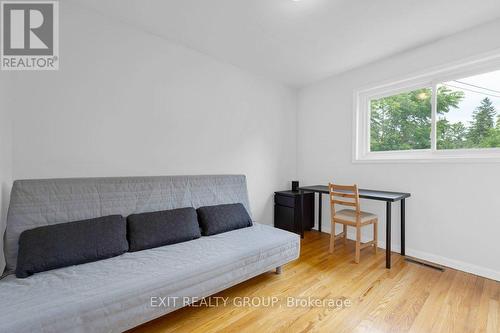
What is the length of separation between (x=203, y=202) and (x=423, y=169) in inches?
98.2

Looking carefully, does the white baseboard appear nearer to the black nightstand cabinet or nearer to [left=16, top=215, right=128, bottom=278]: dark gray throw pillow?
the black nightstand cabinet

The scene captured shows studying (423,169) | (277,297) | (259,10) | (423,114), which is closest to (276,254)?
(277,297)

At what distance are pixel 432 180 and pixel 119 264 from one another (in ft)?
10.1

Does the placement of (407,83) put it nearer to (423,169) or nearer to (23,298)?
(423,169)

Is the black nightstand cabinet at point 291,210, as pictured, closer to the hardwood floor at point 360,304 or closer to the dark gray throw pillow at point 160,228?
the hardwood floor at point 360,304

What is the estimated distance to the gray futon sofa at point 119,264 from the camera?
1.12m

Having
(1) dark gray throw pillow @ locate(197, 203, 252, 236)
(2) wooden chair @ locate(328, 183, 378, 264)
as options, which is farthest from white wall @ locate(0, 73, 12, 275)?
(2) wooden chair @ locate(328, 183, 378, 264)

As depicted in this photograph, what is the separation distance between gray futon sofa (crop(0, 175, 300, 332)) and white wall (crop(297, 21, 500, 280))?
1.54m

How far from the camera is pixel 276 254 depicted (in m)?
2.02

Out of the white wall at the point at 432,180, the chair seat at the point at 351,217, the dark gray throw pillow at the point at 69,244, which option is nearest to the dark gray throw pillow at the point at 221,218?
the dark gray throw pillow at the point at 69,244

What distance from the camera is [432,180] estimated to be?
245 cm

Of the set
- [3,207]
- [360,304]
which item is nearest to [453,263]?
[360,304]

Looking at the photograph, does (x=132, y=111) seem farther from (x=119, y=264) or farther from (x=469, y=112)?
(x=469, y=112)

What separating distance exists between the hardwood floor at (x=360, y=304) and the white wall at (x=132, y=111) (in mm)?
1381
